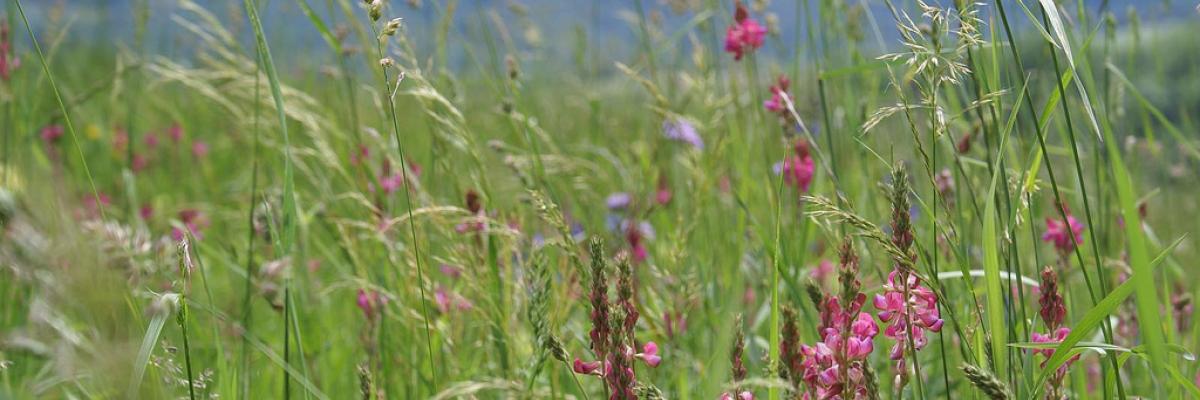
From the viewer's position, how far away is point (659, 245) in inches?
93.5

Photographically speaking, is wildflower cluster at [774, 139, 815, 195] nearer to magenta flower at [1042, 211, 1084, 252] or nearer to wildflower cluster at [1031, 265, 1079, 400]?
magenta flower at [1042, 211, 1084, 252]

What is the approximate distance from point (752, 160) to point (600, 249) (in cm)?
214

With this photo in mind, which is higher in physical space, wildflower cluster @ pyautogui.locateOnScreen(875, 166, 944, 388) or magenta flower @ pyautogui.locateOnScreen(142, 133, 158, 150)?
magenta flower @ pyautogui.locateOnScreen(142, 133, 158, 150)

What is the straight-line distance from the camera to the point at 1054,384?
1114mm

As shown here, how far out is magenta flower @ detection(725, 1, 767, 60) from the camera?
2.11 metres

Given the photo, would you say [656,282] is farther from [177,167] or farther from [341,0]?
[177,167]

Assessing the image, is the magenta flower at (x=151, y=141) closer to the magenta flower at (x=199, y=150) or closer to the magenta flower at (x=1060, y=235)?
the magenta flower at (x=199, y=150)

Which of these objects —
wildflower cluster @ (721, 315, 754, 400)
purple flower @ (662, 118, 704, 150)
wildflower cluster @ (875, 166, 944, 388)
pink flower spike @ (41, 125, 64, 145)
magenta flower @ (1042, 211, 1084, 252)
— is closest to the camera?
wildflower cluster @ (875, 166, 944, 388)

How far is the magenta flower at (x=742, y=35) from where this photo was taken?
83.1 inches

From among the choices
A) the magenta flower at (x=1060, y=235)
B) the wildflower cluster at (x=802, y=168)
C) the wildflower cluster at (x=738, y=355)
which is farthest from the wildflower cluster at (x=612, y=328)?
the wildflower cluster at (x=802, y=168)

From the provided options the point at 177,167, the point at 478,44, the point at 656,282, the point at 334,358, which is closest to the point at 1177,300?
the point at 656,282

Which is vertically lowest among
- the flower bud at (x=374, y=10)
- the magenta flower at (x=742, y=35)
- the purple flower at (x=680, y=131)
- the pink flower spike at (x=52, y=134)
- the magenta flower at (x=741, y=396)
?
the magenta flower at (x=741, y=396)

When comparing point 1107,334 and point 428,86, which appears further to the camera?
point 428,86

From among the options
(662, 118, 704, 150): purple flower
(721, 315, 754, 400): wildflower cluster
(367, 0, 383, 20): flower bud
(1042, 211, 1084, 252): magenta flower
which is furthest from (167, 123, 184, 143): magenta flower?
(721, 315, 754, 400): wildflower cluster
